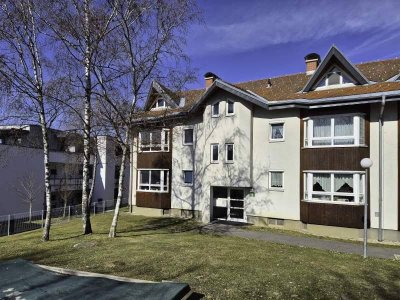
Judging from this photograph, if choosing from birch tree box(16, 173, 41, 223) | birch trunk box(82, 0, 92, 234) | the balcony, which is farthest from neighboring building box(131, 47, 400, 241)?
the balcony

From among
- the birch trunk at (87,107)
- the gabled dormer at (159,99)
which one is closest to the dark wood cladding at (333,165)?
the gabled dormer at (159,99)

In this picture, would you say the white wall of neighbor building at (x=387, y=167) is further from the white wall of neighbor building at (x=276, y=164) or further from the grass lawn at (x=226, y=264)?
the grass lawn at (x=226, y=264)

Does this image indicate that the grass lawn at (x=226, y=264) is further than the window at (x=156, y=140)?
No

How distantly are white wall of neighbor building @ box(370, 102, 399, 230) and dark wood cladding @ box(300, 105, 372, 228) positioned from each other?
32cm

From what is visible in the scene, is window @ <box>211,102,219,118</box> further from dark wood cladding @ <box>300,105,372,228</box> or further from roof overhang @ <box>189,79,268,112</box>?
dark wood cladding @ <box>300,105,372,228</box>

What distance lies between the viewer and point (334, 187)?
17.7m

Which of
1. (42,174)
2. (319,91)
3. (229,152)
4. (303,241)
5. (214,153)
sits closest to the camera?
(303,241)

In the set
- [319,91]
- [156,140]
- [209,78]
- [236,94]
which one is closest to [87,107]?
[236,94]

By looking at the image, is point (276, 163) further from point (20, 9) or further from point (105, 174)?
point (105, 174)

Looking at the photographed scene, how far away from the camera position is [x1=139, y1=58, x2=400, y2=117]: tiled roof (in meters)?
17.6

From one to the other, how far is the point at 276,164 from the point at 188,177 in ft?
21.3

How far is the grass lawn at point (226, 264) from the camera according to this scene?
8.56 metres

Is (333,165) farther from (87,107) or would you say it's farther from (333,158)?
(87,107)

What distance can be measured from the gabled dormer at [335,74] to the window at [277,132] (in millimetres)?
2487
